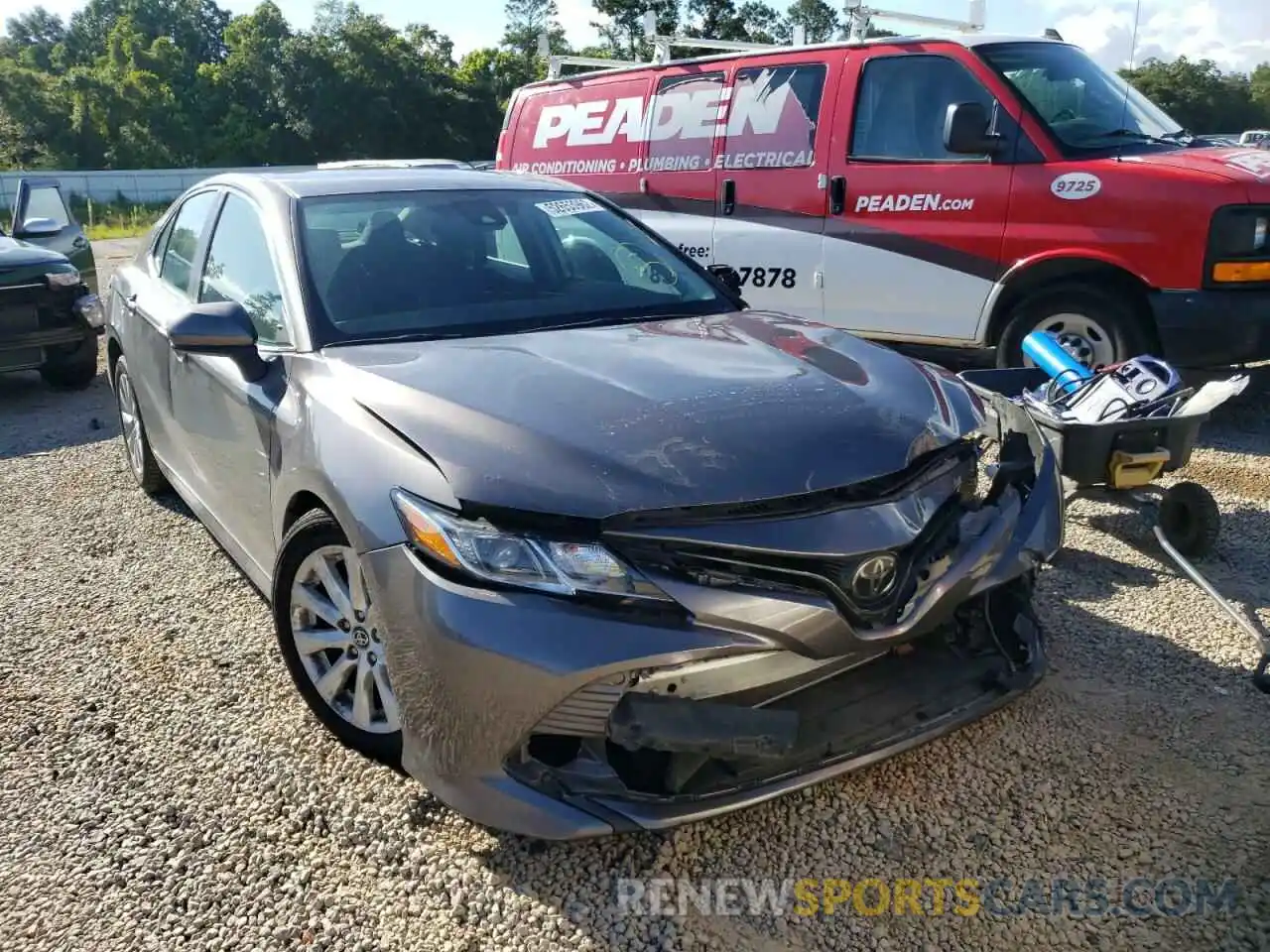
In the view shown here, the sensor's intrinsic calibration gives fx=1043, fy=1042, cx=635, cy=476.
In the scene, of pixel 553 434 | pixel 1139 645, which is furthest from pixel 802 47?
pixel 553 434

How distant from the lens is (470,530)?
2.21m

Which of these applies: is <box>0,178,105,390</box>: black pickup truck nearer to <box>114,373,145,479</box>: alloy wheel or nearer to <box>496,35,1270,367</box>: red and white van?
<box>114,373,145,479</box>: alloy wheel

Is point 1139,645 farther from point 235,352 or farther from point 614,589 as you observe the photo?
point 235,352

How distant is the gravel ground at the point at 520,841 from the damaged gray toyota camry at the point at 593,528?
254mm

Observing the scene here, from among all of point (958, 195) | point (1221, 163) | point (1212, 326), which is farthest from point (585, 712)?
point (1221, 163)

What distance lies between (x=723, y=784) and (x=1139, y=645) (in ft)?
Answer: 6.01

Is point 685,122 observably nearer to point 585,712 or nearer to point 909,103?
point 909,103

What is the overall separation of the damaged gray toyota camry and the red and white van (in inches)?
111

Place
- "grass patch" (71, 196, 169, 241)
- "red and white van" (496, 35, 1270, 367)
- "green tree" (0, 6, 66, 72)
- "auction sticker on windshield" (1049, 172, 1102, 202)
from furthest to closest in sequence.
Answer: "green tree" (0, 6, 66, 72), "grass patch" (71, 196, 169, 241), "auction sticker on windshield" (1049, 172, 1102, 202), "red and white van" (496, 35, 1270, 367)

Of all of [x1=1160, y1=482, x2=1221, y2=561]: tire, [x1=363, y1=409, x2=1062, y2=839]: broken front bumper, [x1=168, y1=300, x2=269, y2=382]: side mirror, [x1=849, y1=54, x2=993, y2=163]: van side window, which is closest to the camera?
[x1=363, y1=409, x2=1062, y2=839]: broken front bumper

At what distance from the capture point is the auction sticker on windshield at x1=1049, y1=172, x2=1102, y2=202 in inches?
213

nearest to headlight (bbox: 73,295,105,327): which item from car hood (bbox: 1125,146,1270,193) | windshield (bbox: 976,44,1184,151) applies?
windshield (bbox: 976,44,1184,151)

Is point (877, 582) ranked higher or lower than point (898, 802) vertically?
higher

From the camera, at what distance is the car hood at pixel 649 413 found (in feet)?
7.36
